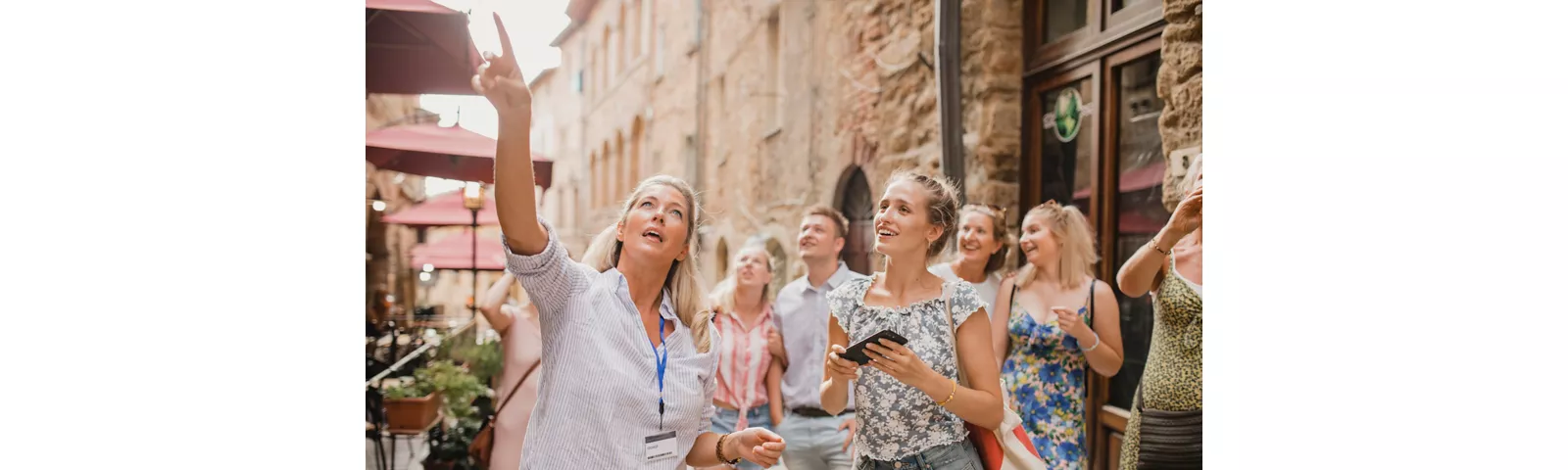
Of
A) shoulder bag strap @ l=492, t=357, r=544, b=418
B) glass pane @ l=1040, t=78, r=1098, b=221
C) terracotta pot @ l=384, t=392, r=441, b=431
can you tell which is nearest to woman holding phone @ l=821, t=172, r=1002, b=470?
glass pane @ l=1040, t=78, r=1098, b=221

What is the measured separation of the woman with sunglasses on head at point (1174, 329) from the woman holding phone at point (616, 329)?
1311 mm

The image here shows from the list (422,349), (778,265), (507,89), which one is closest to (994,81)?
(778,265)

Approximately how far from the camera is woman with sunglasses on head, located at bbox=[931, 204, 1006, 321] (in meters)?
3.07

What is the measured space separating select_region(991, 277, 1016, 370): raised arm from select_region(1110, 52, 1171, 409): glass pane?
0.33 m

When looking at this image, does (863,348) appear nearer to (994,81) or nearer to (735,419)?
(735,419)

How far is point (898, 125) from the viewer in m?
3.19

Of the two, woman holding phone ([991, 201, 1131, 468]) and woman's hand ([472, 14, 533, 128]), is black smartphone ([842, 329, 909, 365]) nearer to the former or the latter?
woman holding phone ([991, 201, 1131, 468])

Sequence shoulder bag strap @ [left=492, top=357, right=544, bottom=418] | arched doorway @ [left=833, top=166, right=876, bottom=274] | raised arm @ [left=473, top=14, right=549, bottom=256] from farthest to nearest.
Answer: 1. arched doorway @ [left=833, top=166, right=876, bottom=274]
2. shoulder bag strap @ [left=492, top=357, right=544, bottom=418]
3. raised arm @ [left=473, top=14, right=549, bottom=256]

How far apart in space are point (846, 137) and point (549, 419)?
1.31 meters

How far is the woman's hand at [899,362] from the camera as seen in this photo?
2439mm

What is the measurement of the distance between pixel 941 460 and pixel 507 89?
52.7 inches

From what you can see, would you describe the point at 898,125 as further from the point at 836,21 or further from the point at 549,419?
the point at 549,419

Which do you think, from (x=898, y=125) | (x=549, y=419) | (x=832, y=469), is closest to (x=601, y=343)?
(x=549, y=419)

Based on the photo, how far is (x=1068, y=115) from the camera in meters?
3.25
